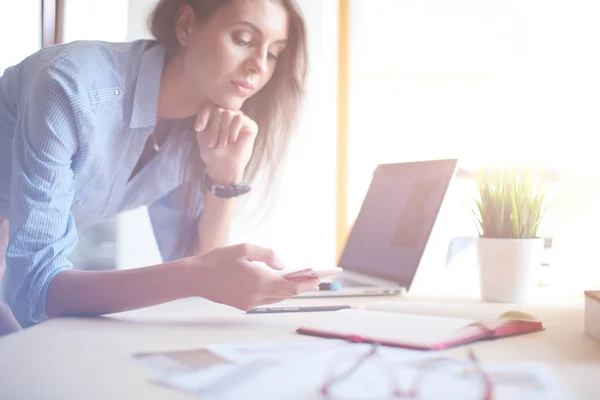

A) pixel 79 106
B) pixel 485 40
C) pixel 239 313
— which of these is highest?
pixel 485 40

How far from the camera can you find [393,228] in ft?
3.85

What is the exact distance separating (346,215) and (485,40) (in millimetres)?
571

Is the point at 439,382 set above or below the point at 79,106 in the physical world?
below

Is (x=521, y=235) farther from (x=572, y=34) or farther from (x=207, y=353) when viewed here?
(x=572, y=34)

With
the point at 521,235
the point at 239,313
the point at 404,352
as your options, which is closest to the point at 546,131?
the point at 521,235

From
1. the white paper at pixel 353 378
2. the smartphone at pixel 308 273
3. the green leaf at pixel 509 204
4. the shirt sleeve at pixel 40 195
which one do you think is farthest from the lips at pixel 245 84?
the white paper at pixel 353 378

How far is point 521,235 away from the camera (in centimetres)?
94

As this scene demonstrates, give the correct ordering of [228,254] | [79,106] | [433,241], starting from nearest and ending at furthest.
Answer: [228,254] < [79,106] < [433,241]

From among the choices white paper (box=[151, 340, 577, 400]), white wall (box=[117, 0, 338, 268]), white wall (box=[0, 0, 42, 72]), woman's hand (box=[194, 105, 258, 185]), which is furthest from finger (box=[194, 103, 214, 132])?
white paper (box=[151, 340, 577, 400])

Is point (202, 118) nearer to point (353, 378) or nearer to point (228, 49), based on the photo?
point (228, 49)

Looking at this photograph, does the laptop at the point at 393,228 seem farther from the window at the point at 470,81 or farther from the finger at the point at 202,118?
the finger at the point at 202,118

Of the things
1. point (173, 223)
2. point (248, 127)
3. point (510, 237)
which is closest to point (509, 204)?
point (510, 237)

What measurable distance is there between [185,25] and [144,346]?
94cm

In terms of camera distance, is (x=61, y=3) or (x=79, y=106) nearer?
(x=79, y=106)
